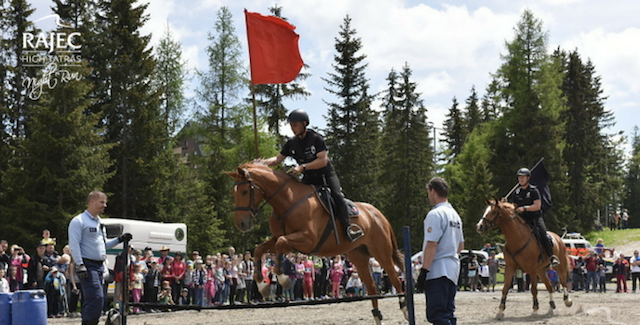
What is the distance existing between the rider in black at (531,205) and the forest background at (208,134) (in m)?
22.7

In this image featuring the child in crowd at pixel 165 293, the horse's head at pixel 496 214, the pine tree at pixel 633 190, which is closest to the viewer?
the horse's head at pixel 496 214

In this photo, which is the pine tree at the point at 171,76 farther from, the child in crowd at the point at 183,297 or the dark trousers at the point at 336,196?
the dark trousers at the point at 336,196

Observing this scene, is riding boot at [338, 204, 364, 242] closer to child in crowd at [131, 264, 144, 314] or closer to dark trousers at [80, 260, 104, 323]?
dark trousers at [80, 260, 104, 323]

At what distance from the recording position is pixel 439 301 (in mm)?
7211

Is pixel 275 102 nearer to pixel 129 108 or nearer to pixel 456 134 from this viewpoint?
pixel 129 108

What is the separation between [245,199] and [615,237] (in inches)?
2540

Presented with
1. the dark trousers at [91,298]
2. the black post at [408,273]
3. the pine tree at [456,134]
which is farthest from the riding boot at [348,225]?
the pine tree at [456,134]

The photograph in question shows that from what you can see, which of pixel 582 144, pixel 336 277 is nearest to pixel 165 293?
pixel 336 277

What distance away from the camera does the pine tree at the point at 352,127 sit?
54.0 m

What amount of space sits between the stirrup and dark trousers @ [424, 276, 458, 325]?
11.9 ft

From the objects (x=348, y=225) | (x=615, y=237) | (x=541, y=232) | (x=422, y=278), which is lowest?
(x=422, y=278)

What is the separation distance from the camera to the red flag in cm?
1443

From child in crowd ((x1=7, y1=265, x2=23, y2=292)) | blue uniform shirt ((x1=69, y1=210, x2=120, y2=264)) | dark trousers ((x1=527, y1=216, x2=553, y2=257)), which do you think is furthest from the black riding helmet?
child in crowd ((x1=7, y1=265, x2=23, y2=292))

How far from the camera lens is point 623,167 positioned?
347ft
